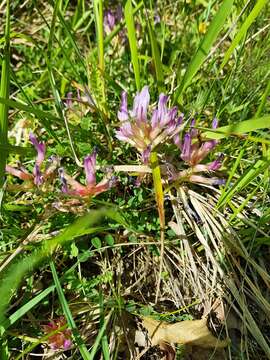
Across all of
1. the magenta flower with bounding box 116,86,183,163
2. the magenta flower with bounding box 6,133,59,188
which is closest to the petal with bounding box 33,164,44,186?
the magenta flower with bounding box 6,133,59,188

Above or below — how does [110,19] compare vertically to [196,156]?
above

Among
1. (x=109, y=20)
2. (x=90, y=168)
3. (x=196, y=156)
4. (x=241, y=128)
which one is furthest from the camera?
(x=109, y=20)

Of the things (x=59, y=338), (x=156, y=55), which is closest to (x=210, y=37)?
(x=156, y=55)

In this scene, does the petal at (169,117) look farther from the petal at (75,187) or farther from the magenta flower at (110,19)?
the magenta flower at (110,19)

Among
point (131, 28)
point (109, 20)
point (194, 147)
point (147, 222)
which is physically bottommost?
point (147, 222)

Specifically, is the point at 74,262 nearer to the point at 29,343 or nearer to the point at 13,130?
the point at 29,343

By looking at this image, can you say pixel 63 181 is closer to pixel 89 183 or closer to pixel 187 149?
pixel 89 183
